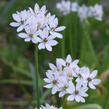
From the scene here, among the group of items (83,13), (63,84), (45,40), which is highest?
(83,13)

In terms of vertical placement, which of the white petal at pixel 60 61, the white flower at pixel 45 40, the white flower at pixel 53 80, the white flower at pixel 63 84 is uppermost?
the white flower at pixel 45 40

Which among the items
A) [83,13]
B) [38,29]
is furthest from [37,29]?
[83,13]

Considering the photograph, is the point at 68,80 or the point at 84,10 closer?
the point at 68,80

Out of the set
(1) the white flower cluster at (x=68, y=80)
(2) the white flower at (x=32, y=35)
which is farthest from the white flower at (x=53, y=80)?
(2) the white flower at (x=32, y=35)

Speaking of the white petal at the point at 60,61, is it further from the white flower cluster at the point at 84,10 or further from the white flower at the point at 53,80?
the white flower cluster at the point at 84,10

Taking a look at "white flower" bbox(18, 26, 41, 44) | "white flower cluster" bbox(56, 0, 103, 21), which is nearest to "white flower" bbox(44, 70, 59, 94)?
"white flower" bbox(18, 26, 41, 44)

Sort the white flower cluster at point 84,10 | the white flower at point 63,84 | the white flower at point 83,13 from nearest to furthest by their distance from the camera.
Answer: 1. the white flower at point 63,84
2. the white flower cluster at point 84,10
3. the white flower at point 83,13

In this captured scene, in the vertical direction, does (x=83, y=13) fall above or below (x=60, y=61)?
above

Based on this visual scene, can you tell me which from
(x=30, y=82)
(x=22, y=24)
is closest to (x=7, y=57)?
(x=30, y=82)

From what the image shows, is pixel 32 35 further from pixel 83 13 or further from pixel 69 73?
pixel 83 13

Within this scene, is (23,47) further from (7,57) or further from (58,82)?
(58,82)

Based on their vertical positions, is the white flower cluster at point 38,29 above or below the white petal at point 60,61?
above
